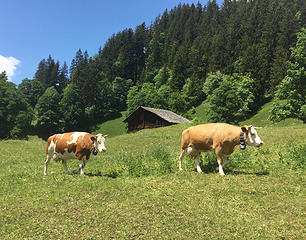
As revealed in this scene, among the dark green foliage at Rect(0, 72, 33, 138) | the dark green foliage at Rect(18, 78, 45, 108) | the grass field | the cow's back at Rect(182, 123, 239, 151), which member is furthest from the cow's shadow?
the dark green foliage at Rect(18, 78, 45, 108)

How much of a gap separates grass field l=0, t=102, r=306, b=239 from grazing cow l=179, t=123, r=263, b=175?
1.02 metres

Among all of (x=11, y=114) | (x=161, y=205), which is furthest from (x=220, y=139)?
(x=11, y=114)

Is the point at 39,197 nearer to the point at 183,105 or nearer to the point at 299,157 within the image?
the point at 299,157

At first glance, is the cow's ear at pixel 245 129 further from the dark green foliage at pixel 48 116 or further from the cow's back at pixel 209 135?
the dark green foliage at pixel 48 116

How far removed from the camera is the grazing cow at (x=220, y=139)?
32.4 feet

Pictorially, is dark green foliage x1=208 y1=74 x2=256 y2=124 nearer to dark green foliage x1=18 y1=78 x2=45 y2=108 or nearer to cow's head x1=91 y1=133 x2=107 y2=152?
cow's head x1=91 y1=133 x2=107 y2=152

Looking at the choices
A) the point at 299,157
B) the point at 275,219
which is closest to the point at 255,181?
the point at 275,219

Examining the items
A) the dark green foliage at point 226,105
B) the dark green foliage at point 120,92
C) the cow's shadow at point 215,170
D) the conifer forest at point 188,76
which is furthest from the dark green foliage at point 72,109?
the cow's shadow at point 215,170

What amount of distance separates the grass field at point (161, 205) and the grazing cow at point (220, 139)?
102 centimetres

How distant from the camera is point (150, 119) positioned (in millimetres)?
54156

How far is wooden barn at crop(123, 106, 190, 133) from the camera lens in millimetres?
50750

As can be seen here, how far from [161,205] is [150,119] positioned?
155ft

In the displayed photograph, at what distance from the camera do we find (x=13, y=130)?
61.6 metres

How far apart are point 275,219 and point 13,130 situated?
6925 cm
